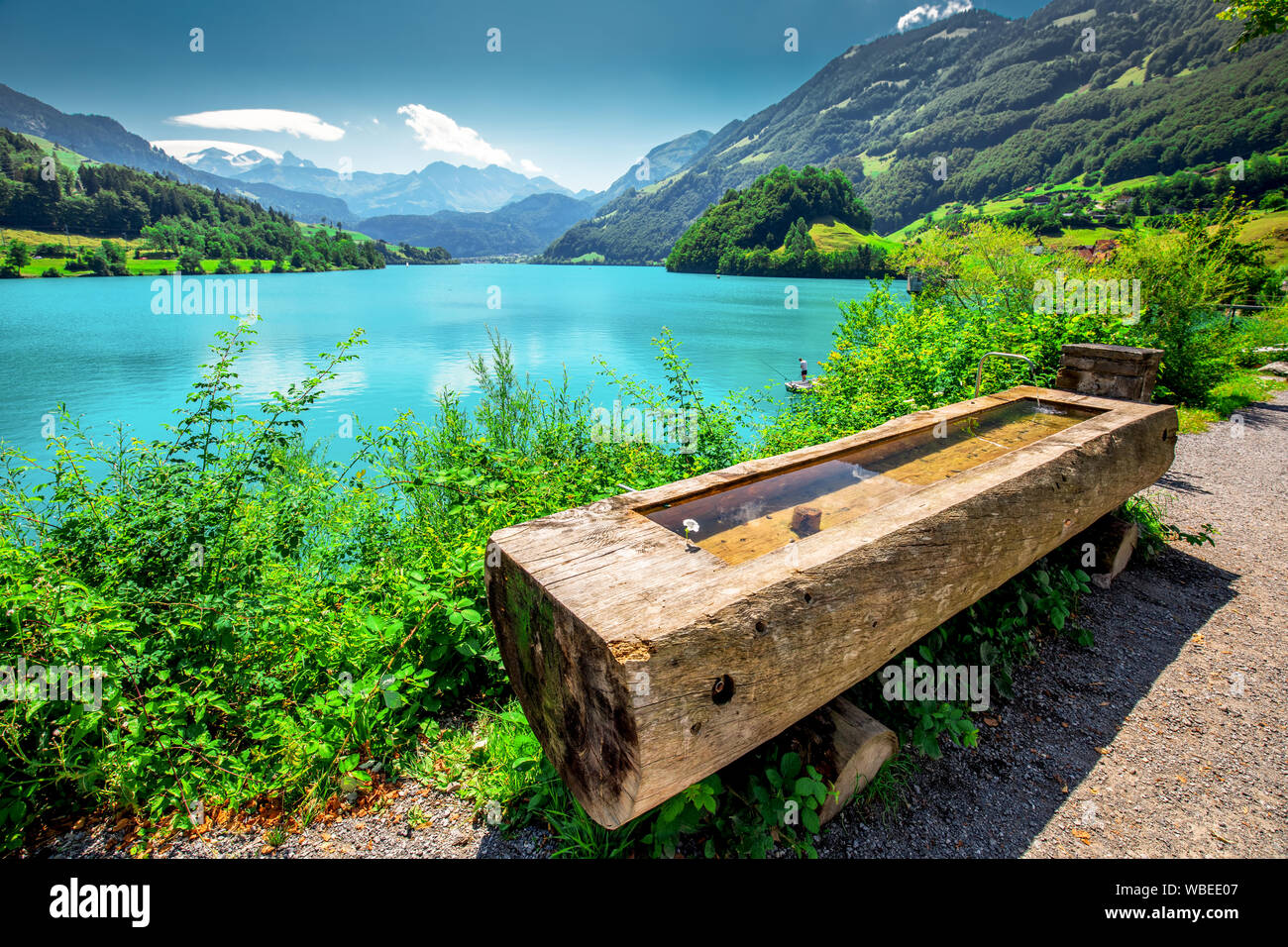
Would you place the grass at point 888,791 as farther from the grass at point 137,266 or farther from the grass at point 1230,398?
the grass at point 137,266

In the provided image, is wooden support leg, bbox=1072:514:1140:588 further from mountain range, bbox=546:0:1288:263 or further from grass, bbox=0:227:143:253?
grass, bbox=0:227:143:253

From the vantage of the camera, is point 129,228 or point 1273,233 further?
point 129,228

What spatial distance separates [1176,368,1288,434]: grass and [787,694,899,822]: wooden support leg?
30.0 feet

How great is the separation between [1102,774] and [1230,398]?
1112 centimetres

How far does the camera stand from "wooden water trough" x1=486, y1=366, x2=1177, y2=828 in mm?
1726

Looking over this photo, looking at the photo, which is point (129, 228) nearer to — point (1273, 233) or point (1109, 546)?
point (1109, 546)

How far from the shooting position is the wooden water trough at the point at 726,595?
173 cm

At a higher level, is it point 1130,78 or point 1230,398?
point 1130,78

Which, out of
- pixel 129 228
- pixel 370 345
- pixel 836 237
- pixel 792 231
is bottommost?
pixel 370 345

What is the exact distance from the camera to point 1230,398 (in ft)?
32.6

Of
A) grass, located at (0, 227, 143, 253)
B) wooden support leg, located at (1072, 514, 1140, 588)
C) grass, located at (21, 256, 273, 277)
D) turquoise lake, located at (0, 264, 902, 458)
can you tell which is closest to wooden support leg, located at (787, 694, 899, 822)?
wooden support leg, located at (1072, 514, 1140, 588)

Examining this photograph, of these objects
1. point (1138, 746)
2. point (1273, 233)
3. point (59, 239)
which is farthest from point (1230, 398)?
point (59, 239)

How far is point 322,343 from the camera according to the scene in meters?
Answer: 32.4
